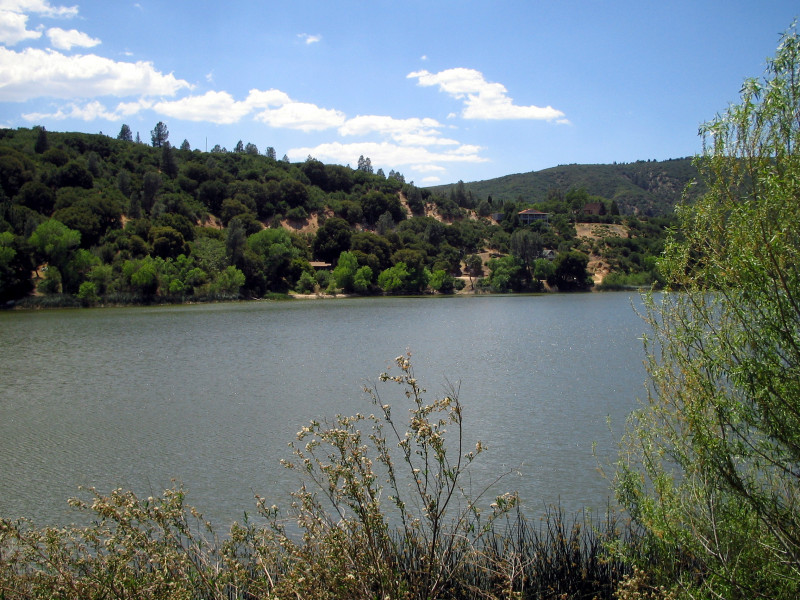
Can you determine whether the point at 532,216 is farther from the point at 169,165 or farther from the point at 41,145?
the point at 41,145

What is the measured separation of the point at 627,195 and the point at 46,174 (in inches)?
5863

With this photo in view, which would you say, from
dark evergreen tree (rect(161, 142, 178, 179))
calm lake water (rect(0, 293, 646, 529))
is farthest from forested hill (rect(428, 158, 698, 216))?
calm lake water (rect(0, 293, 646, 529))

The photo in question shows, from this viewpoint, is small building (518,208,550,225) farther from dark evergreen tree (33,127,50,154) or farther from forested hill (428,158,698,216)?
dark evergreen tree (33,127,50,154)

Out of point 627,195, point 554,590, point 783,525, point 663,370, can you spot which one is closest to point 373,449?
point 554,590

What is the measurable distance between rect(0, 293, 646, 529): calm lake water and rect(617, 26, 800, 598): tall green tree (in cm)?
283

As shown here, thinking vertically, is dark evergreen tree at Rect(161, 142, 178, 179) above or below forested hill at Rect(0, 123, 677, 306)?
above

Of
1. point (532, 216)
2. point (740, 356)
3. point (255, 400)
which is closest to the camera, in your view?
point (740, 356)

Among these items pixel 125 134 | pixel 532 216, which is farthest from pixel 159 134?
pixel 532 216

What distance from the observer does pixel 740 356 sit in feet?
20.4

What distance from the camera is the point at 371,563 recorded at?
18.3ft

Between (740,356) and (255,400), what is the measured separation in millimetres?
16791

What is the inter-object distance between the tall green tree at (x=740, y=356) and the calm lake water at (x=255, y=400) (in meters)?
2.83

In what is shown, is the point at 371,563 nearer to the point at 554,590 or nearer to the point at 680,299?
the point at 554,590

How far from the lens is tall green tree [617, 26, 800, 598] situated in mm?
5680
